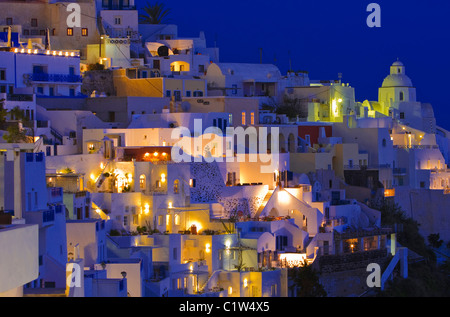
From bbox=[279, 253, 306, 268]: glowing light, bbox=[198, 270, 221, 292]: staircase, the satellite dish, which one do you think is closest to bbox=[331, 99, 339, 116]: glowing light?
the satellite dish

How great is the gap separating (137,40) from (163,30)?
3.58 m

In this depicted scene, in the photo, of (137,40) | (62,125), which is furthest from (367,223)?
(137,40)

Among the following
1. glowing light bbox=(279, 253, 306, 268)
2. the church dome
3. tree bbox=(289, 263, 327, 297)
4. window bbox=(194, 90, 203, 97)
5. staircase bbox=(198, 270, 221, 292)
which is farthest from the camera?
the church dome

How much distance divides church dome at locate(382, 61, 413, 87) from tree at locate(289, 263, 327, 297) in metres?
23.8

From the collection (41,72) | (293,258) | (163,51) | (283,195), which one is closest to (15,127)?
(41,72)

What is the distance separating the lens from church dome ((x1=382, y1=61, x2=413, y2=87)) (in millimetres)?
54250

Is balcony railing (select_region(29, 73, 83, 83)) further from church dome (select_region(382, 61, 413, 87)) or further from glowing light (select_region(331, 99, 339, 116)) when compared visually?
church dome (select_region(382, 61, 413, 87))

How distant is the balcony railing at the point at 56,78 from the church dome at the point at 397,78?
19512mm

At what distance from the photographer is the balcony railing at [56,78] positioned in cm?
3838

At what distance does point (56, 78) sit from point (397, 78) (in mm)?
21251

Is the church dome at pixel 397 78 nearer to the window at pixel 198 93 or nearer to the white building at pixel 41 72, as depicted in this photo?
the window at pixel 198 93

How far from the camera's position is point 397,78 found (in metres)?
54.3

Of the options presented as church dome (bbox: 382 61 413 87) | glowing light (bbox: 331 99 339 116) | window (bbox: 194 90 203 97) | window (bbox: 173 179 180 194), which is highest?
church dome (bbox: 382 61 413 87)
